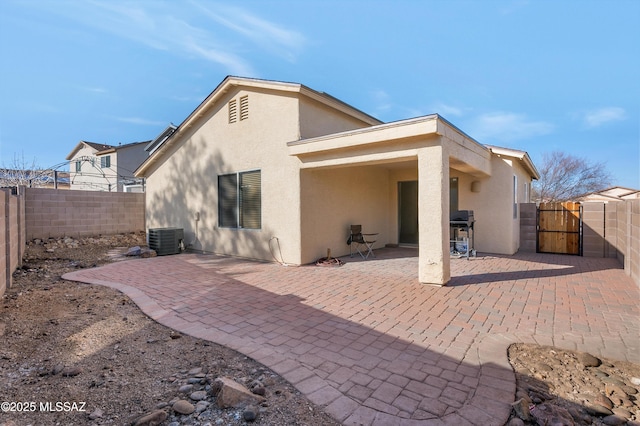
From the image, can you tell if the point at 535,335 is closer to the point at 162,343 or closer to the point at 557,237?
the point at 162,343

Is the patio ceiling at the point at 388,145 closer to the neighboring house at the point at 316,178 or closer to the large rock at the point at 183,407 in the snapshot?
the neighboring house at the point at 316,178

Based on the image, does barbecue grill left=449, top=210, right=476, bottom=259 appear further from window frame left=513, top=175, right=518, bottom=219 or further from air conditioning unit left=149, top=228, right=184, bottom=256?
air conditioning unit left=149, top=228, right=184, bottom=256

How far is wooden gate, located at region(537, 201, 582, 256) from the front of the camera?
30.9 feet

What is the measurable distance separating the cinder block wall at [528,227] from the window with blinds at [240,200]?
8.96 m

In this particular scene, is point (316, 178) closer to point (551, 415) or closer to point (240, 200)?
point (240, 200)

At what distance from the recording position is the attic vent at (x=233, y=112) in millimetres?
9086

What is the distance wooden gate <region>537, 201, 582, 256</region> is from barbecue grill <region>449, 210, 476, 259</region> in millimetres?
2524

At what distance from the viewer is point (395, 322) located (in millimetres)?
3953

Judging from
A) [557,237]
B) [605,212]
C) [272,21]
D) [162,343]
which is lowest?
[162,343]

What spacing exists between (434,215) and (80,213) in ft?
40.1

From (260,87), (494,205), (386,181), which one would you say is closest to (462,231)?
(494,205)

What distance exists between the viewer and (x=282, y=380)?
8.54ft

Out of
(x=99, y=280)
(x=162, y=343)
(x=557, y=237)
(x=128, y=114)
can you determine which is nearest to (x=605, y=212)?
(x=557, y=237)

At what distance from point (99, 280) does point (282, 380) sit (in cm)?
571
